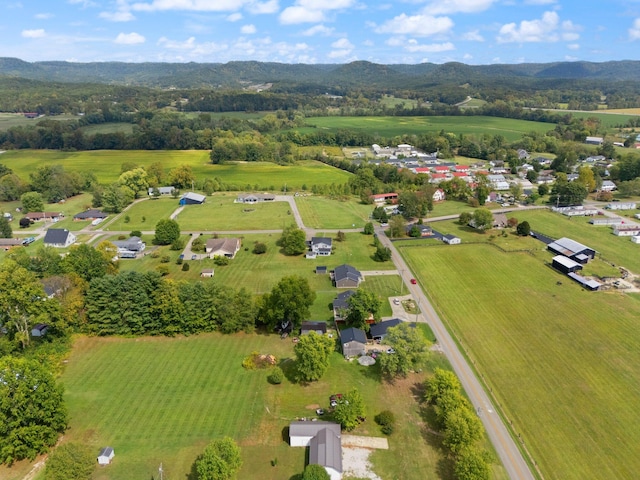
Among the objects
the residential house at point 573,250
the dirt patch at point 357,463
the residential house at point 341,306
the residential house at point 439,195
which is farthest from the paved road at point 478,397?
the residential house at point 439,195

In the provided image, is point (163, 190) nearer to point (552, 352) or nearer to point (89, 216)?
point (89, 216)

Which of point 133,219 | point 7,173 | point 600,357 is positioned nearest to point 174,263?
point 133,219

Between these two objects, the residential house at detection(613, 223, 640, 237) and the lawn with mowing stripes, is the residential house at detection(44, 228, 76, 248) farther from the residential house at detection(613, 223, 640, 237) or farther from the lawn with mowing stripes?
the residential house at detection(613, 223, 640, 237)

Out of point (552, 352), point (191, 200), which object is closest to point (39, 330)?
point (552, 352)

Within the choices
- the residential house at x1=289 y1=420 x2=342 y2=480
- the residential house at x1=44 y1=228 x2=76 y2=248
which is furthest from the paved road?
the residential house at x1=44 y1=228 x2=76 y2=248

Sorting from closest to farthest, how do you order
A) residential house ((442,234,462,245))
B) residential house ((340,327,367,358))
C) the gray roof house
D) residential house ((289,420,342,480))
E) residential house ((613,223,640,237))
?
residential house ((289,420,342,480)), residential house ((340,327,367,358)), the gray roof house, residential house ((442,234,462,245)), residential house ((613,223,640,237))
